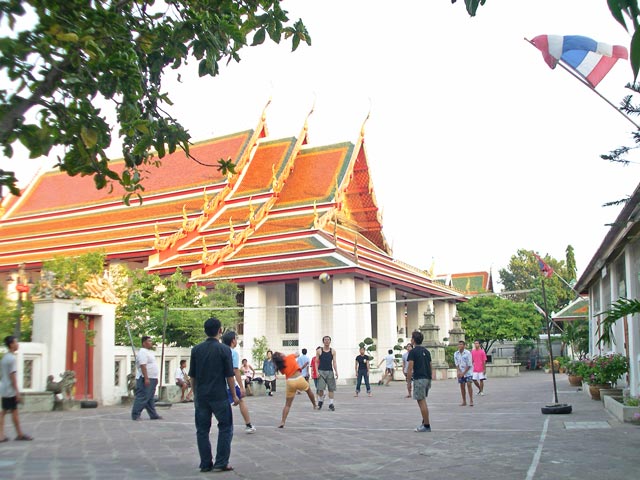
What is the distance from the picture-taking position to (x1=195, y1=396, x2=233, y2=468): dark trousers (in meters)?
5.70

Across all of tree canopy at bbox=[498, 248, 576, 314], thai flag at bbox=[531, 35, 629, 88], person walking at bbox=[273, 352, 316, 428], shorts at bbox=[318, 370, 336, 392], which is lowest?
shorts at bbox=[318, 370, 336, 392]

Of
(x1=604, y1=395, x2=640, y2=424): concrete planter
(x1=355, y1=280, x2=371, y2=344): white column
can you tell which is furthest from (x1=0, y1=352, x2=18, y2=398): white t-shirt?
(x1=355, y1=280, x2=371, y2=344): white column

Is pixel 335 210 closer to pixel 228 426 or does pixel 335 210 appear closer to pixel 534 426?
pixel 534 426

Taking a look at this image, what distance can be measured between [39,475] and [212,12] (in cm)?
398

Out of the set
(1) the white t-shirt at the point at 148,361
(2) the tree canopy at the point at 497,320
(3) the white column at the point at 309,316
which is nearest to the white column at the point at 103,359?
(1) the white t-shirt at the point at 148,361

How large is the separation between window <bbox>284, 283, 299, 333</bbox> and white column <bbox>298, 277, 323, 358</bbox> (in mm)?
1799

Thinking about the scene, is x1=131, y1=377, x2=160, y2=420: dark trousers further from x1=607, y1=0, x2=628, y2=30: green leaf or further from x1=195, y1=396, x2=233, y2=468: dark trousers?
x1=607, y1=0, x2=628, y2=30: green leaf

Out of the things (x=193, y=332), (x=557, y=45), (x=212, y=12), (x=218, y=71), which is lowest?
(x=193, y=332)

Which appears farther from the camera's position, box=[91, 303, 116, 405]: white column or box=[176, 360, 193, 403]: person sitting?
box=[176, 360, 193, 403]: person sitting

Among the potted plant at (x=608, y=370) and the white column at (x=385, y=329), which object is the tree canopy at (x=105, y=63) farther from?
the white column at (x=385, y=329)

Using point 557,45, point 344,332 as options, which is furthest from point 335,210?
point 557,45

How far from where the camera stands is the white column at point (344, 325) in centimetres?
2750

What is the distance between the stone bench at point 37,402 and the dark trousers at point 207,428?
7266mm

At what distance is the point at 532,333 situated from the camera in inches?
1635
